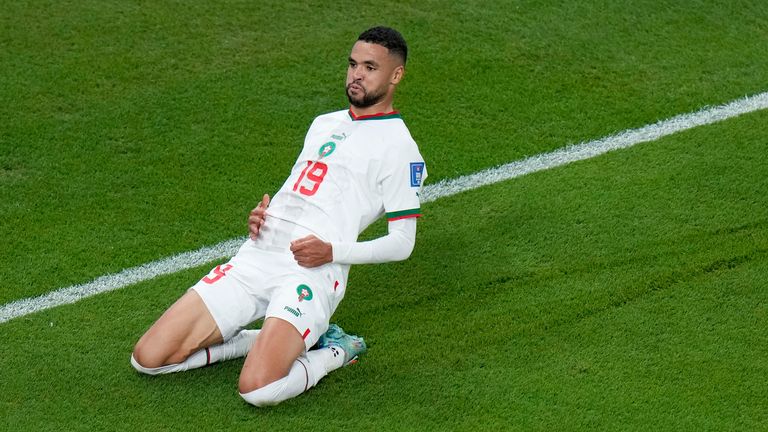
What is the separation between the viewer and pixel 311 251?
507 cm

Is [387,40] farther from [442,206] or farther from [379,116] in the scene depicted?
[442,206]

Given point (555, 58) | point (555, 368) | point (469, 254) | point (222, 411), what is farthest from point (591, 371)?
point (555, 58)

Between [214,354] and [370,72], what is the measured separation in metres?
1.44

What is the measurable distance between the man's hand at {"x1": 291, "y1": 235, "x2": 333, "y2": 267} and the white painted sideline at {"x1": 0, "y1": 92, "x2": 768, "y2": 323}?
1089 millimetres

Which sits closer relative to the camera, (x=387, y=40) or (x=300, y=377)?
(x=300, y=377)

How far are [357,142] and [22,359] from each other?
1815 mm

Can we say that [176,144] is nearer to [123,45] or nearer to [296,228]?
[123,45]

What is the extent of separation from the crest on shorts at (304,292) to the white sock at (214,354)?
1.35 ft

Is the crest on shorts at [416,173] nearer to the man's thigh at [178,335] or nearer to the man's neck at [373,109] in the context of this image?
the man's neck at [373,109]

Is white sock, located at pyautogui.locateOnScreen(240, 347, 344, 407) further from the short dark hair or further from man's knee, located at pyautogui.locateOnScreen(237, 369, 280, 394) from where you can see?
the short dark hair

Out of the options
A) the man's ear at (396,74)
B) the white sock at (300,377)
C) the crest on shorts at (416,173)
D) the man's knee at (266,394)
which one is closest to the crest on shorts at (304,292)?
the white sock at (300,377)

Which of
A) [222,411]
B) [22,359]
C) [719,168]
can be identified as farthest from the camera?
[719,168]

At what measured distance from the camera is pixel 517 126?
6957mm

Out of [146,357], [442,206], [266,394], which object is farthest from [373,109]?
[146,357]
